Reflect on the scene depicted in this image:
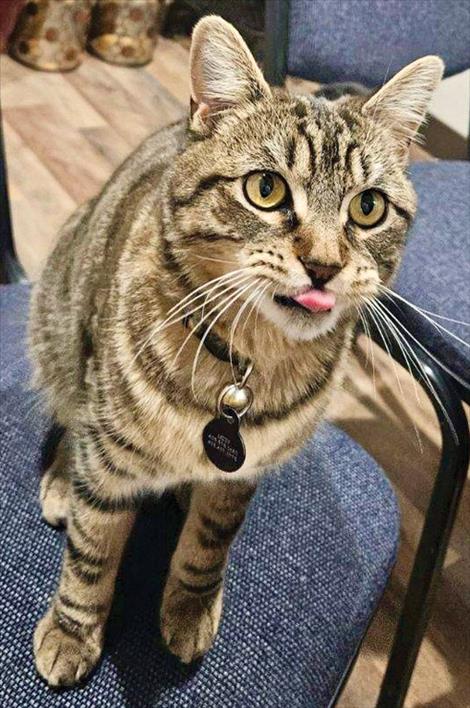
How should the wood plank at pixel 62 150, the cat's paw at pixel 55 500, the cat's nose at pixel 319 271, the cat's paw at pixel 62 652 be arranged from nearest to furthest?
1. the cat's nose at pixel 319 271
2. the cat's paw at pixel 62 652
3. the cat's paw at pixel 55 500
4. the wood plank at pixel 62 150

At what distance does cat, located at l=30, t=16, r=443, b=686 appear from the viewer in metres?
0.63

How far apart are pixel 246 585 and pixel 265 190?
43 centimetres

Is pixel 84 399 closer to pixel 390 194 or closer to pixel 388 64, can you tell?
pixel 390 194

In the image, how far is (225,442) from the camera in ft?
2.27

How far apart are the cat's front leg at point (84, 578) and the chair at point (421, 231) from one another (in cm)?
41

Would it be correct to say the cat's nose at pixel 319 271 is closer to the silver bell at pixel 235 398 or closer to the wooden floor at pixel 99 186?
the silver bell at pixel 235 398

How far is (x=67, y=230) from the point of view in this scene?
1084 millimetres

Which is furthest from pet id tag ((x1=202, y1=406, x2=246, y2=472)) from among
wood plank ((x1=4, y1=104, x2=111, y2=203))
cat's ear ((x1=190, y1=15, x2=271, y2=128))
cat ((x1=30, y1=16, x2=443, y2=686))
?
wood plank ((x1=4, y1=104, x2=111, y2=203))

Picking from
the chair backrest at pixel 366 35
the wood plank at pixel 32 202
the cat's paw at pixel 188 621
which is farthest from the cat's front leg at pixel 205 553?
the wood plank at pixel 32 202

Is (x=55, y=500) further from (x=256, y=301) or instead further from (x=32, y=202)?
(x=32, y=202)

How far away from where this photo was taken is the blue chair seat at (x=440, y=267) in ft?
3.01

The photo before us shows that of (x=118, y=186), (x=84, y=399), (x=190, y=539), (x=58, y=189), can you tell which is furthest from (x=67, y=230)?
(x=58, y=189)

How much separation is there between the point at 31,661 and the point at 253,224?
0.46 meters

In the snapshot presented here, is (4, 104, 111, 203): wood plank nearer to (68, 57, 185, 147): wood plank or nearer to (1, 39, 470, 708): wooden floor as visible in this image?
(1, 39, 470, 708): wooden floor
